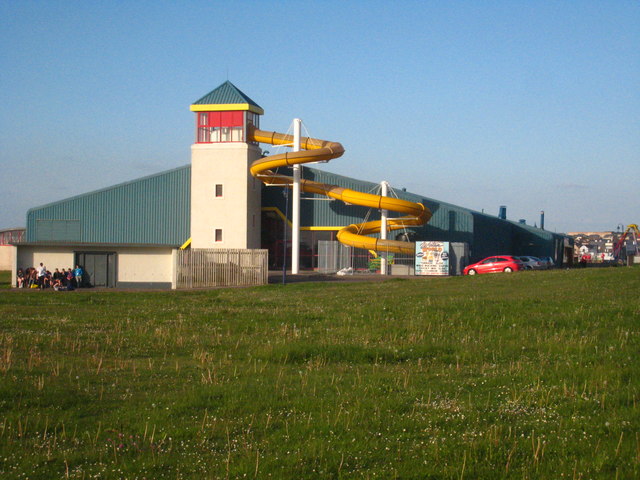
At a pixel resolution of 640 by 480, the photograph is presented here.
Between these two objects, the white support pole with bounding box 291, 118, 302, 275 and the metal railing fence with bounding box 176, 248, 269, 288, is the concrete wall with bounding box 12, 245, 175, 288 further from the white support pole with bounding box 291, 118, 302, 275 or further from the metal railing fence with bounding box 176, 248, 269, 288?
the white support pole with bounding box 291, 118, 302, 275

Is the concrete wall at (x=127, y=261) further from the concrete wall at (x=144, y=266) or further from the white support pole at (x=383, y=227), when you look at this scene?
the white support pole at (x=383, y=227)

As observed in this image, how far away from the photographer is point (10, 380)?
9.95 m

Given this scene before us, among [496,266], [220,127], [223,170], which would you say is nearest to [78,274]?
[223,170]

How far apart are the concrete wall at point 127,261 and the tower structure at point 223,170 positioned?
9871 millimetres

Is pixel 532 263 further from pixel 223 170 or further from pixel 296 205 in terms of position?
pixel 223 170

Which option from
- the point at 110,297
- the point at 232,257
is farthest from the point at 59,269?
the point at 110,297

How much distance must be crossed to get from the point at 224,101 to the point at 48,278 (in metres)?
18.0

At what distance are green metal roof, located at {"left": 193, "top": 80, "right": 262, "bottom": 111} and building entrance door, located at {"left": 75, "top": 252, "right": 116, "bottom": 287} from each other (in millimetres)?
14386

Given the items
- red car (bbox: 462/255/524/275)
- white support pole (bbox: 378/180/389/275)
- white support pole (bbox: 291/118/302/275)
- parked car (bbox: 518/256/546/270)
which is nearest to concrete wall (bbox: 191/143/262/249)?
white support pole (bbox: 291/118/302/275)

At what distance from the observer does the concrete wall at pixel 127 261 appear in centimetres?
4125

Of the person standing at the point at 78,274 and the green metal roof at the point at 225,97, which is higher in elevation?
the green metal roof at the point at 225,97

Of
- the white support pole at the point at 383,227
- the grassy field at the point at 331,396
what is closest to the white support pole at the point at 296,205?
the white support pole at the point at 383,227

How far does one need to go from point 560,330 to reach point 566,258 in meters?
68.7

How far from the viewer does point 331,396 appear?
9.30 metres
